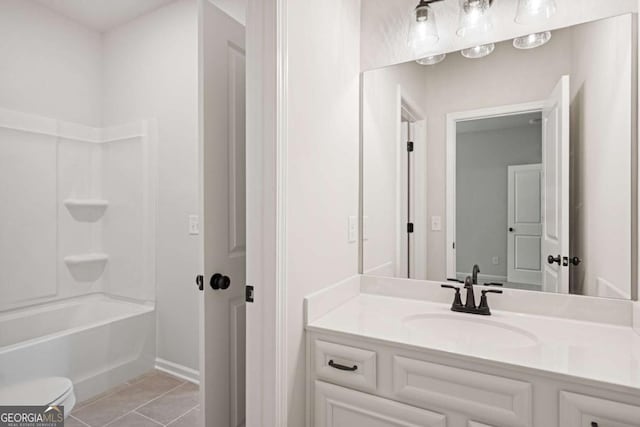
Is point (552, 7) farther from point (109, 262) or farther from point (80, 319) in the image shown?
point (80, 319)

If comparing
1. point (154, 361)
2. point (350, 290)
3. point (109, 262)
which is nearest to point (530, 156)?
point (350, 290)

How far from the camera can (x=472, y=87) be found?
159 cm

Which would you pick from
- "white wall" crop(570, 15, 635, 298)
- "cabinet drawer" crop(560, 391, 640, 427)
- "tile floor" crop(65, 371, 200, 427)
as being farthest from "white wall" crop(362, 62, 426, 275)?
"tile floor" crop(65, 371, 200, 427)

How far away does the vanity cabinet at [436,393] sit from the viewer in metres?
0.90

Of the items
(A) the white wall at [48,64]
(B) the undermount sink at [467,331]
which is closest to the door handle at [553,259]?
(B) the undermount sink at [467,331]

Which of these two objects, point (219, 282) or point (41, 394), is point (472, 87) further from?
point (41, 394)

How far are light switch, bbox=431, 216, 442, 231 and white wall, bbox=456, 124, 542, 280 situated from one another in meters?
0.08

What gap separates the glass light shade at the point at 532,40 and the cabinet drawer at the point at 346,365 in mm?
1401

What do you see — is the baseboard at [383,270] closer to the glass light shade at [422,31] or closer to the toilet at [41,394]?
the glass light shade at [422,31]

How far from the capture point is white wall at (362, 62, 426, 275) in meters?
1.77

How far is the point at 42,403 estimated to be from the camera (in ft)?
4.87

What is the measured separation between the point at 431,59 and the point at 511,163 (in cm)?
61

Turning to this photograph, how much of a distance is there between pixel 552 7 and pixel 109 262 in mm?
3321

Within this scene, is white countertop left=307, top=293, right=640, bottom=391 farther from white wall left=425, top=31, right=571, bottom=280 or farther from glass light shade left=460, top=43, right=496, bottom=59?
glass light shade left=460, top=43, right=496, bottom=59
